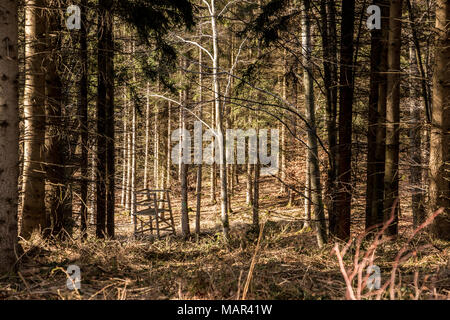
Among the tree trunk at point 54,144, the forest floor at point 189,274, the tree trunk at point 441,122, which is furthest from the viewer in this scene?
the tree trunk at point 54,144

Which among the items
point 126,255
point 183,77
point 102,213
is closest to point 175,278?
point 126,255

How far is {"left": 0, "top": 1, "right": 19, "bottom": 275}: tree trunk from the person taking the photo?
3.65 metres

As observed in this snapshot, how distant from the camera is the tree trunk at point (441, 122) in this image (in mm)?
5617

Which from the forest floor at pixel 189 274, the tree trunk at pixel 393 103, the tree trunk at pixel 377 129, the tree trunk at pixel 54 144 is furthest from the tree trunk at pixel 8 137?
the tree trunk at pixel 377 129

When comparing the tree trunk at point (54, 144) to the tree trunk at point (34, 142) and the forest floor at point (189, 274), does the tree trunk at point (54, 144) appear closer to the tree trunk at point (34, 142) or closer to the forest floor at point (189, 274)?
the tree trunk at point (34, 142)

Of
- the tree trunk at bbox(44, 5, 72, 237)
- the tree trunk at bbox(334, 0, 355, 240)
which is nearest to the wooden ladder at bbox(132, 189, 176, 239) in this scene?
the tree trunk at bbox(44, 5, 72, 237)

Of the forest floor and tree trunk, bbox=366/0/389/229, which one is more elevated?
tree trunk, bbox=366/0/389/229

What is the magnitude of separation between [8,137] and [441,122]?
21.8ft

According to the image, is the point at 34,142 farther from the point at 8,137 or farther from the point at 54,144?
the point at 8,137

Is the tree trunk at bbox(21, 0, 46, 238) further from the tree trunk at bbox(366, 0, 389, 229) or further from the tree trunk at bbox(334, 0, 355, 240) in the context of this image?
the tree trunk at bbox(366, 0, 389, 229)

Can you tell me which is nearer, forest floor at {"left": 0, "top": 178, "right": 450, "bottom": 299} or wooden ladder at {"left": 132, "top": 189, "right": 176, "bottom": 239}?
forest floor at {"left": 0, "top": 178, "right": 450, "bottom": 299}

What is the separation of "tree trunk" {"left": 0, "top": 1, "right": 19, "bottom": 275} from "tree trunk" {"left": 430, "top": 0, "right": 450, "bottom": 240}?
6.44 metres

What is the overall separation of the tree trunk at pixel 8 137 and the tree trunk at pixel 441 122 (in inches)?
253
